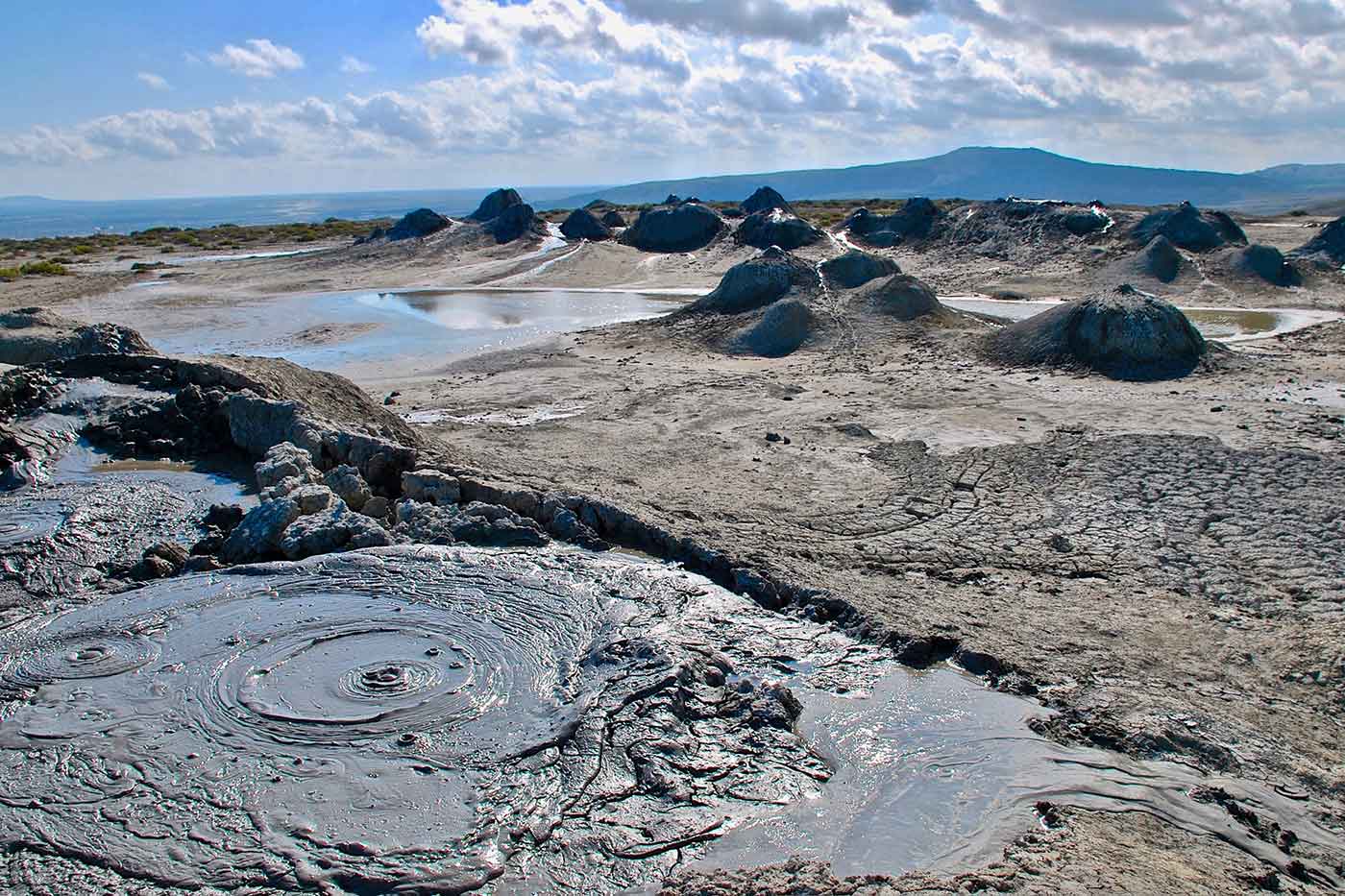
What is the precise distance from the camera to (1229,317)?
22766mm

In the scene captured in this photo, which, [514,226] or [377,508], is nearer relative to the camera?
[377,508]

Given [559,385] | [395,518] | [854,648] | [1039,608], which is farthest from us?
[559,385]

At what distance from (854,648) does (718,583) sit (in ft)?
4.45

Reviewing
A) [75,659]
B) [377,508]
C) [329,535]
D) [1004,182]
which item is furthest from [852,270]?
[1004,182]

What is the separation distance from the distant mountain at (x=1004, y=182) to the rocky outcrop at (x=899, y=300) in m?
149

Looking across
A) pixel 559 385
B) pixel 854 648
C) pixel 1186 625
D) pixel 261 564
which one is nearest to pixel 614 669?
pixel 854 648

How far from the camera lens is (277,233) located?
51.3 meters

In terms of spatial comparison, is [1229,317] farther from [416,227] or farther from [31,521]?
[416,227]

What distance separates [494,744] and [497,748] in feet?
0.13

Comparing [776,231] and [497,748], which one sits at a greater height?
[776,231]

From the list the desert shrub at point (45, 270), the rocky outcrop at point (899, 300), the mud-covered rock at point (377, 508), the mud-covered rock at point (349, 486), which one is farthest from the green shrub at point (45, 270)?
the mud-covered rock at point (377, 508)

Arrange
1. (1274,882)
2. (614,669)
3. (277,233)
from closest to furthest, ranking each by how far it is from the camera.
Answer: (1274,882), (614,669), (277,233)

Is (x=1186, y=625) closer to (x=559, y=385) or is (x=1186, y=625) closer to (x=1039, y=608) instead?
(x=1039, y=608)

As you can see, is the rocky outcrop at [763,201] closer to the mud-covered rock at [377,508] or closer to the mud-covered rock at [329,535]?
the mud-covered rock at [377,508]
